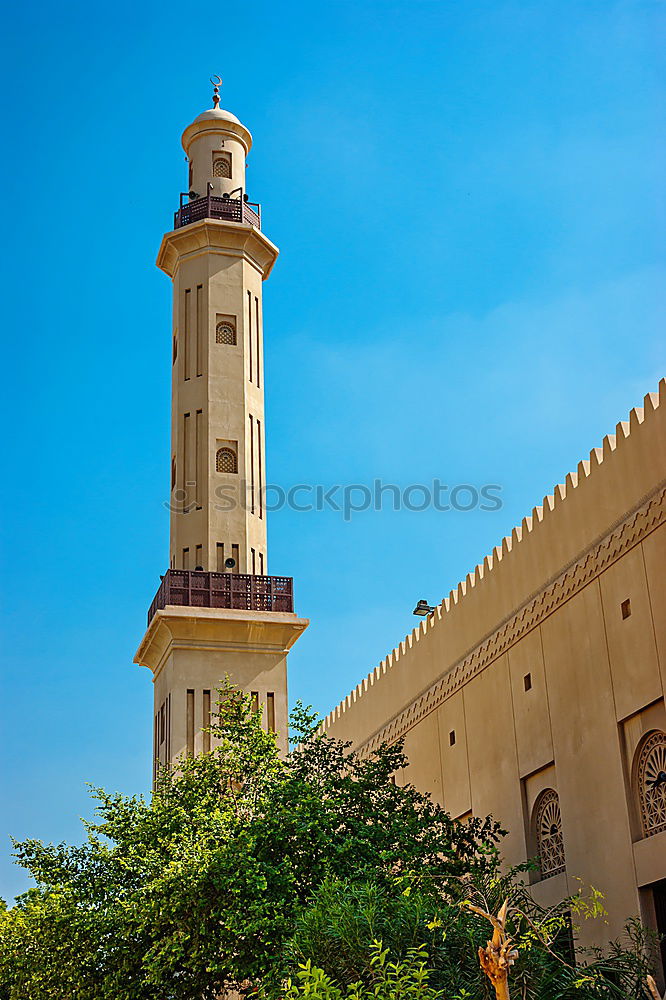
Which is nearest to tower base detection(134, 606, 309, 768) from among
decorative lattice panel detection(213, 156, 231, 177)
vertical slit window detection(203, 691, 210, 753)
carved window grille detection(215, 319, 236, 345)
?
vertical slit window detection(203, 691, 210, 753)

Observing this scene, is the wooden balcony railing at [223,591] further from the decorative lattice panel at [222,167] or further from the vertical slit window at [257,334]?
the decorative lattice panel at [222,167]

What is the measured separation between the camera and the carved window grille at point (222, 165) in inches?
1166

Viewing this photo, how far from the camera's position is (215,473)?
26203 mm

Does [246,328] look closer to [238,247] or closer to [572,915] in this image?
[238,247]

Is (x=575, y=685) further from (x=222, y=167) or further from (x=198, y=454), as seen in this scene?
(x=222, y=167)

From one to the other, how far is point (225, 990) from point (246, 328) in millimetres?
15585

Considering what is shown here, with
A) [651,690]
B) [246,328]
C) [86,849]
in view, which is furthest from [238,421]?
[651,690]

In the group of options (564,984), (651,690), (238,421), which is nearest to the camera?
(564,984)

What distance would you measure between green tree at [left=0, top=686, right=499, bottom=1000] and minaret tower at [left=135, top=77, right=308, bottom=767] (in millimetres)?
6648

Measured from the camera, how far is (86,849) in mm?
16516

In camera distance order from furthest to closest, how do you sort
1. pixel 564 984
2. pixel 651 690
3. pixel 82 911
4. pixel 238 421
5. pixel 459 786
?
pixel 238 421
pixel 459 786
pixel 82 911
pixel 651 690
pixel 564 984

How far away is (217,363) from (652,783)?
50.2 ft

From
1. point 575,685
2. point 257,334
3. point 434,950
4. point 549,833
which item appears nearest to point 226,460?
point 257,334

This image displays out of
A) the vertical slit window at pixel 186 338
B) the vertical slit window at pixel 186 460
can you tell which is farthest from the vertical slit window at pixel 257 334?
the vertical slit window at pixel 186 460
